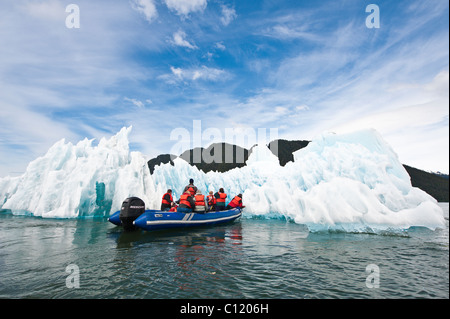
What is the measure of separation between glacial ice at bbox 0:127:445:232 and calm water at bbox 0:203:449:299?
1.62 meters

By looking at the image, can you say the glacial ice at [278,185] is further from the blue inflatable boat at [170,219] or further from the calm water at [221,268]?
the blue inflatable boat at [170,219]

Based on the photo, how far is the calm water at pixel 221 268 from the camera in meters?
5.60

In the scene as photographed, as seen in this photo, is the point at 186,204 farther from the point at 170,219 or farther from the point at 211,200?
the point at 211,200

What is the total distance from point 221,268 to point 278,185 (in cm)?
1648

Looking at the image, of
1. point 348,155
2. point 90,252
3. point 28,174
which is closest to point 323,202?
point 348,155

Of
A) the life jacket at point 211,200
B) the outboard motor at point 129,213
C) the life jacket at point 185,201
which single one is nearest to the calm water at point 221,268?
the outboard motor at point 129,213

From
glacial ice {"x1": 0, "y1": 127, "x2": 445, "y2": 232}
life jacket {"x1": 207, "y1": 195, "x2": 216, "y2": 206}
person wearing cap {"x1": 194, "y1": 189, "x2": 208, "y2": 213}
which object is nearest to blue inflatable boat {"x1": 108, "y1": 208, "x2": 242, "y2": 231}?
person wearing cap {"x1": 194, "y1": 189, "x2": 208, "y2": 213}

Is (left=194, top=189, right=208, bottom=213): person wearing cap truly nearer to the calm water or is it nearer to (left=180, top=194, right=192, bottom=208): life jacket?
(left=180, top=194, right=192, bottom=208): life jacket

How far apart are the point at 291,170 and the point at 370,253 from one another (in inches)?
575

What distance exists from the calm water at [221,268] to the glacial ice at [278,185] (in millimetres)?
1622

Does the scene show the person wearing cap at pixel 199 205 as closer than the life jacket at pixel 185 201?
No

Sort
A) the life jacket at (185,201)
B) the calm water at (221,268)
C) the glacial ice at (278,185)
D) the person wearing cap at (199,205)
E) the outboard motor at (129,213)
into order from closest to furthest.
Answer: the calm water at (221,268), the glacial ice at (278,185), the outboard motor at (129,213), the life jacket at (185,201), the person wearing cap at (199,205)

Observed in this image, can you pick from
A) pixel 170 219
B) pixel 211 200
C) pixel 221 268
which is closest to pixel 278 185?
pixel 211 200
